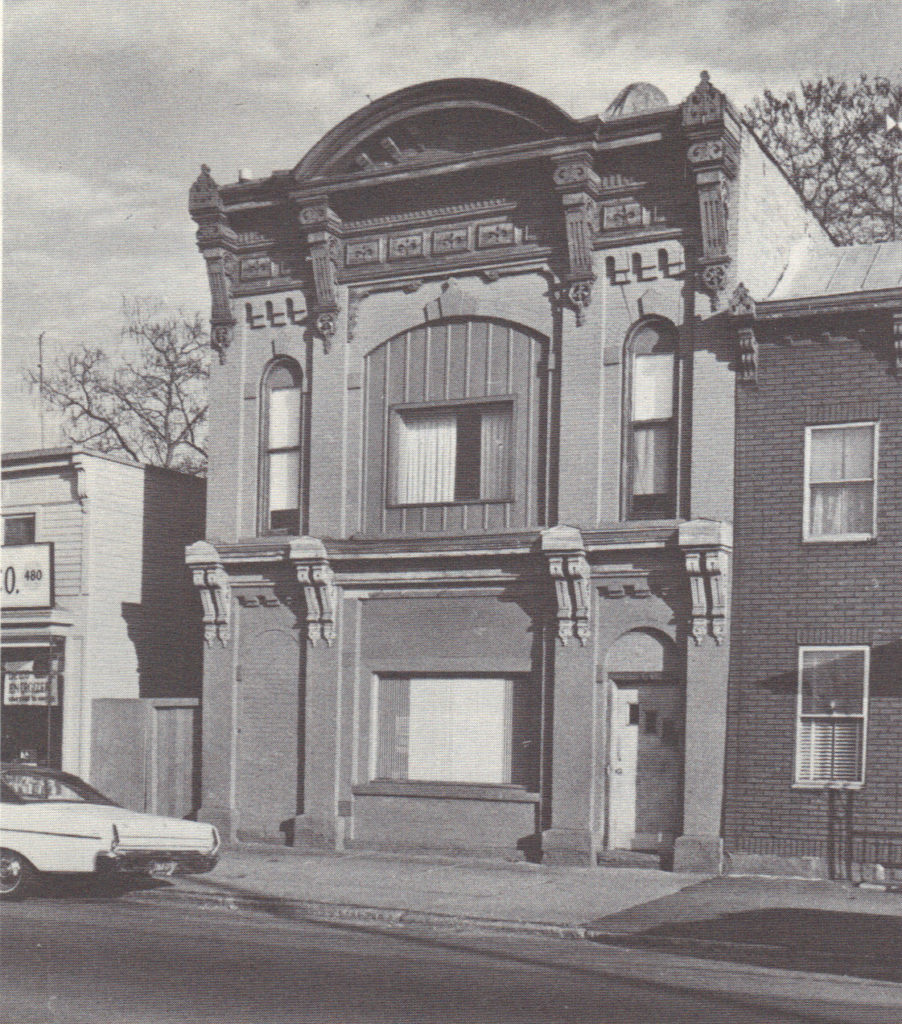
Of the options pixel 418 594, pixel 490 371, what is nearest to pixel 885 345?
pixel 490 371

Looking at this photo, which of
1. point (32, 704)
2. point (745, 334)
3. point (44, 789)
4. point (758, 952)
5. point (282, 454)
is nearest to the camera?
point (758, 952)

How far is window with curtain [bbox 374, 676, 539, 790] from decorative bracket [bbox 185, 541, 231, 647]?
268 centimetres

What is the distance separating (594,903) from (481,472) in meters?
6.71

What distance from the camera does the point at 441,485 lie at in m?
20.2

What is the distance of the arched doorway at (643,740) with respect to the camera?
18.4 m

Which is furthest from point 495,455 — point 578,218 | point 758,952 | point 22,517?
point 758,952

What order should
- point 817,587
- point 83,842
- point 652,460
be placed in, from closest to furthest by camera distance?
point 83,842 < point 817,587 < point 652,460

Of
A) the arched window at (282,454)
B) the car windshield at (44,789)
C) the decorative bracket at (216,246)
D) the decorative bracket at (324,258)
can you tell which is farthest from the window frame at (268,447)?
the car windshield at (44,789)

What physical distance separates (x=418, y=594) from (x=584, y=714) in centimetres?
304

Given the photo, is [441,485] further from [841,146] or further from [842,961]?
[841,146]

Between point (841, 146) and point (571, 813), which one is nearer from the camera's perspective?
point (571, 813)

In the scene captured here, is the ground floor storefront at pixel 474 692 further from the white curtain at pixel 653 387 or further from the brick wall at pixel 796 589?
the white curtain at pixel 653 387

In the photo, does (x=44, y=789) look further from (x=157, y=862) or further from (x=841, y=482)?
(x=841, y=482)

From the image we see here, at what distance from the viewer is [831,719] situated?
17516mm
